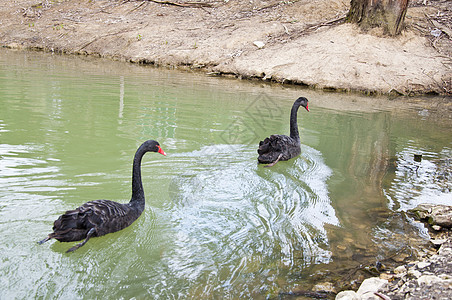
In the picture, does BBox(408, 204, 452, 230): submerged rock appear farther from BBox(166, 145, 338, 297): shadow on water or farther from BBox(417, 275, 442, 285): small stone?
BBox(417, 275, 442, 285): small stone

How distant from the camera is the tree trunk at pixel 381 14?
582 inches

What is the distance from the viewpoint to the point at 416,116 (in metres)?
10.6

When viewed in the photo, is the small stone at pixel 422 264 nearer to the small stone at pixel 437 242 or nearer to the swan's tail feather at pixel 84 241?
the small stone at pixel 437 242

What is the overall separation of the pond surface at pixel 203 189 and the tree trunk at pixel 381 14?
5.58 meters

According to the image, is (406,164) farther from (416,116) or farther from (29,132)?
(29,132)

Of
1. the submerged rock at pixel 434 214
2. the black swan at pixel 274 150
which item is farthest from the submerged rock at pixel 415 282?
the black swan at pixel 274 150

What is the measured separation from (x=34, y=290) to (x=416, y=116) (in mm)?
10234

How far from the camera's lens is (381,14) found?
49.6ft

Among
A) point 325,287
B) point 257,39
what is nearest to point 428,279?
point 325,287

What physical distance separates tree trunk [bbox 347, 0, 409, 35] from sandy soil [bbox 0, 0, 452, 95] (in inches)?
14.6

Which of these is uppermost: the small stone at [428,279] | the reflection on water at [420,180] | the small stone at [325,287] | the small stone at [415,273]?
the reflection on water at [420,180]

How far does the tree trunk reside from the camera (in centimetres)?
1478

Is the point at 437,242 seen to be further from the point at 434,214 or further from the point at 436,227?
the point at 434,214

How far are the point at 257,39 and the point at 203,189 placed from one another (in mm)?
12531
